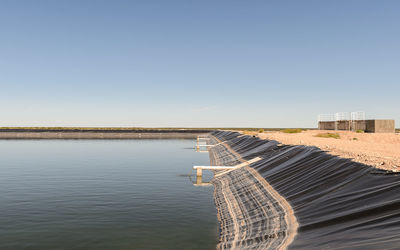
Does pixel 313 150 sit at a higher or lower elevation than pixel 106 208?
higher

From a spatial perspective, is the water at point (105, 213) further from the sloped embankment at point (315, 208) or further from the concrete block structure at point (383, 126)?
the concrete block structure at point (383, 126)

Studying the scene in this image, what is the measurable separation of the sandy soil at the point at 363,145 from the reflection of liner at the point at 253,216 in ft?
14.8

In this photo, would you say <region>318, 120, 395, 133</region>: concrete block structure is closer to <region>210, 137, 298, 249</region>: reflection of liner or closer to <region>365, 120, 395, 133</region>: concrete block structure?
<region>365, 120, 395, 133</region>: concrete block structure

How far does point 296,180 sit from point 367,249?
27.9 ft

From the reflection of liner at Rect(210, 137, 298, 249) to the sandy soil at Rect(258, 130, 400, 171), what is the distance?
178 inches

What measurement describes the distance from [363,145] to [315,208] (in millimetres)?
21179

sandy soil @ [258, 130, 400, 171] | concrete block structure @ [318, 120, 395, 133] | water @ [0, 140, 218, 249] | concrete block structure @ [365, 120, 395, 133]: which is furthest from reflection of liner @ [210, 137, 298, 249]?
concrete block structure @ [318, 120, 395, 133]

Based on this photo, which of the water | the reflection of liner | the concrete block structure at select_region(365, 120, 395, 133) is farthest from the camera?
the concrete block structure at select_region(365, 120, 395, 133)

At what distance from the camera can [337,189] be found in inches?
485

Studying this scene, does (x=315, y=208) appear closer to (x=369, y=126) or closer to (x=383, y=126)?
(x=383, y=126)

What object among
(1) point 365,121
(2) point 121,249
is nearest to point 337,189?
(2) point 121,249

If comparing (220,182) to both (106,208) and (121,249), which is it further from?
(121,249)

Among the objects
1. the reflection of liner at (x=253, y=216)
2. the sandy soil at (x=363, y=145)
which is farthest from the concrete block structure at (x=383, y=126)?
the reflection of liner at (x=253, y=216)

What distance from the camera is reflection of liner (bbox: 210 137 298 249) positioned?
35.1ft
